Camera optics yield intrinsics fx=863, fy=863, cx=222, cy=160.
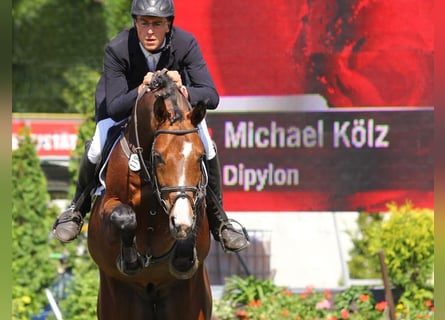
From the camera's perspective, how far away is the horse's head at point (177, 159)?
3977mm

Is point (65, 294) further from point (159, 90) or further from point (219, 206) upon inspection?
point (159, 90)

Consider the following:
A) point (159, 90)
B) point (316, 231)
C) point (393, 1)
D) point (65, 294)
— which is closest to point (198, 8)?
point (393, 1)

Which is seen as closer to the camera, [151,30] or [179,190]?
[179,190]

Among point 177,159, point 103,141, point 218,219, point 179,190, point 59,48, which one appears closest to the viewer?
point 179,190

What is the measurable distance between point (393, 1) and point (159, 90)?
18.6 ft

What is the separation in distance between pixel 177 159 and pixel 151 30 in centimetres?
94

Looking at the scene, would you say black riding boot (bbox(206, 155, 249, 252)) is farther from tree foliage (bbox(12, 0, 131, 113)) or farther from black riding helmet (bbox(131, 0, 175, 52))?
tree foliage (bbox(12, 0, 131, 113))

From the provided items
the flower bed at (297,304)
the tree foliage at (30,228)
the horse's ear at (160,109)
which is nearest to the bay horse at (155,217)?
the horse's ear at (160,109)

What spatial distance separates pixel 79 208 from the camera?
561cm

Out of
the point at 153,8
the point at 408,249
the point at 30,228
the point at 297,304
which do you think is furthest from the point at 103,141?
the point at 30,228

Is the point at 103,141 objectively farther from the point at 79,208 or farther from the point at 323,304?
the point at 323,304

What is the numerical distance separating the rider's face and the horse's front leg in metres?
0.93

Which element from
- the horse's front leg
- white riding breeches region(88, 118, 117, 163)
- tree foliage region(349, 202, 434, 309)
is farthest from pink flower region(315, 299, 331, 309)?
the horse's front leg

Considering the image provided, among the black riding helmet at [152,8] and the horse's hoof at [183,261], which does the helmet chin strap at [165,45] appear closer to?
the black riding helmet at [152,8]
